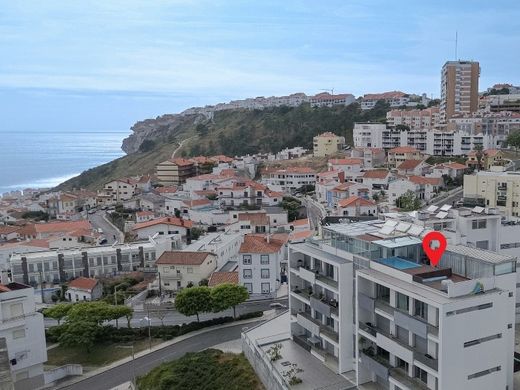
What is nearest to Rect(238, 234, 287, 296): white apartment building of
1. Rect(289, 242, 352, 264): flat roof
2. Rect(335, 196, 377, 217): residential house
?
Rect(289, 242, 352, 264): flat roof

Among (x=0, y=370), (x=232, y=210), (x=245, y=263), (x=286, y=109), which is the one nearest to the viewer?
(x=0, y=370)

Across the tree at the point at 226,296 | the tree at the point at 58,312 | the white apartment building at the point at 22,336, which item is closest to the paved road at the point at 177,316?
the tree at the point at 226,296

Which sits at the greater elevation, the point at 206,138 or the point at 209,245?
the point at 206,138

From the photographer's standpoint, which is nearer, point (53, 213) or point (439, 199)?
point (439, 199)

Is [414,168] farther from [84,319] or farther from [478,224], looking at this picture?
[84,319]

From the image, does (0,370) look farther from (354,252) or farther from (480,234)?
(480,234)

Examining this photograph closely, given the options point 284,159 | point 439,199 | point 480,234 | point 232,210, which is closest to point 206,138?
point 284,159

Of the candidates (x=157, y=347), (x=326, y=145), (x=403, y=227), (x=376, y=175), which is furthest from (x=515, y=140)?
(x=157, y=347)
